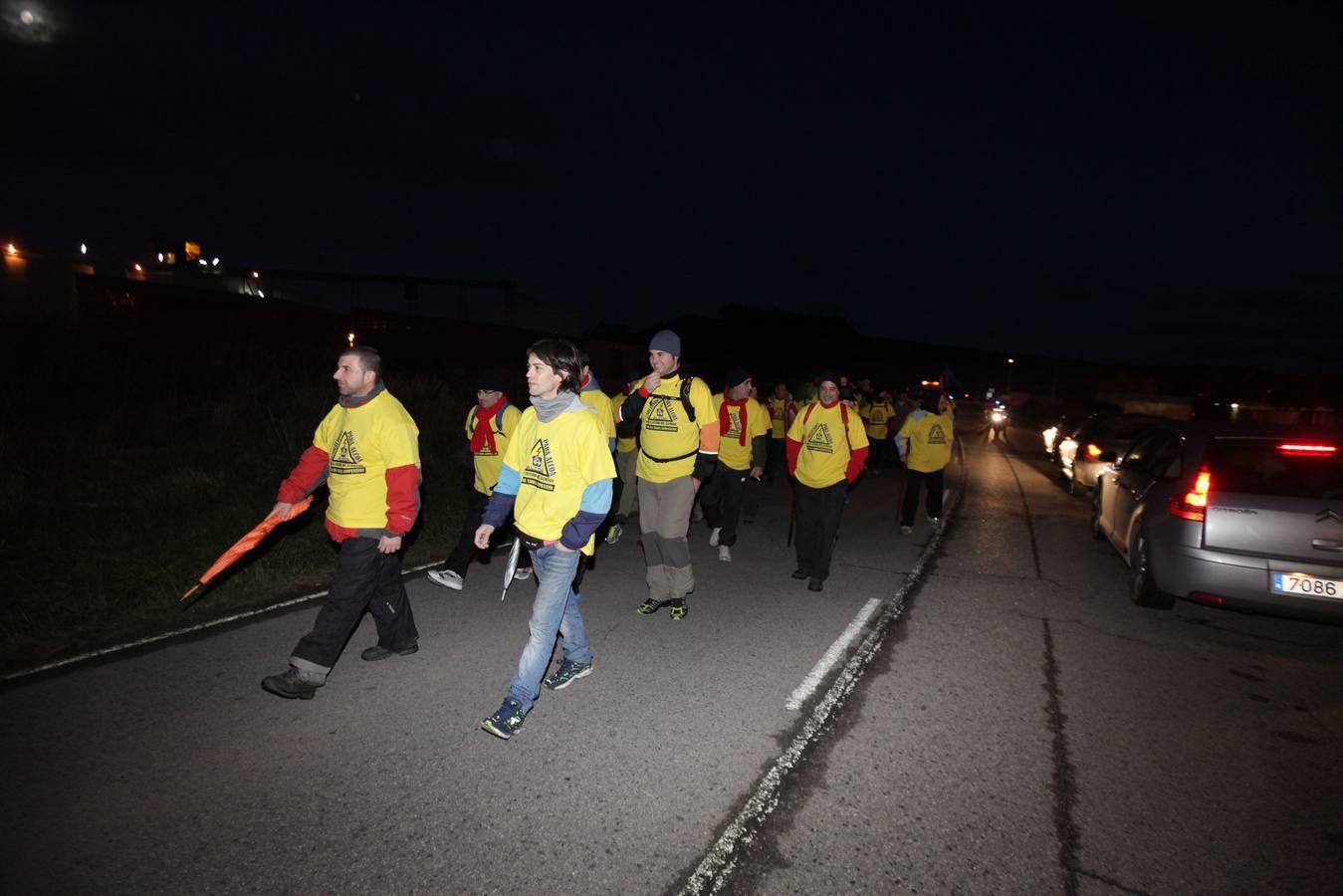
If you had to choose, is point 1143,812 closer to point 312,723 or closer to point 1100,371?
point 312,723

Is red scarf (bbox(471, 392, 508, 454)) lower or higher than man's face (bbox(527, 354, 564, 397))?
lower

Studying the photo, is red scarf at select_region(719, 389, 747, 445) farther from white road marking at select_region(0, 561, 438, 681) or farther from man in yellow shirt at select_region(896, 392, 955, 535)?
white road marking at select_region(0, 561, 438, 681)

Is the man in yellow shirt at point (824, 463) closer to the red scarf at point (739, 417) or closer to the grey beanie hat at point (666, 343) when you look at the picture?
the red scarf at point (739, 417)

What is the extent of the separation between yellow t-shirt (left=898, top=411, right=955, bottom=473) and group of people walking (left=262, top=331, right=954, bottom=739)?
9.95 ft

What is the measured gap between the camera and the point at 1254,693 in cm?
435

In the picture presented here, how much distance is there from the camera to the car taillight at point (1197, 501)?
17.2 ft

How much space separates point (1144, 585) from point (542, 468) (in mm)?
5494

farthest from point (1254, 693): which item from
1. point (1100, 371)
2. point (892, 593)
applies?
point (1100, 371)

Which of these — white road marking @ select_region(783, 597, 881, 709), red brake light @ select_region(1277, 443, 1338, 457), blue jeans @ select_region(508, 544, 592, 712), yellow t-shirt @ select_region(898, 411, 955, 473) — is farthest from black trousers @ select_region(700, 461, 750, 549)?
red brake light @ select_region(1277, 443, 1338, 457)

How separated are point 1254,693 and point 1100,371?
578ft

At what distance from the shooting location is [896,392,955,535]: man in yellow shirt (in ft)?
29.5

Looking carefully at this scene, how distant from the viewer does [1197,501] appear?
530 cm

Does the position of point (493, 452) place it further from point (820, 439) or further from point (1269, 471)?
point (1269, 471)

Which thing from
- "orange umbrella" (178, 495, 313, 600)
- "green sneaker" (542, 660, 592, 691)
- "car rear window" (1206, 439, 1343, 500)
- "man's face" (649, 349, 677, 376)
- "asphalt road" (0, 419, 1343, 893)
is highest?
"man's face" (649, 349, 677, 376)
